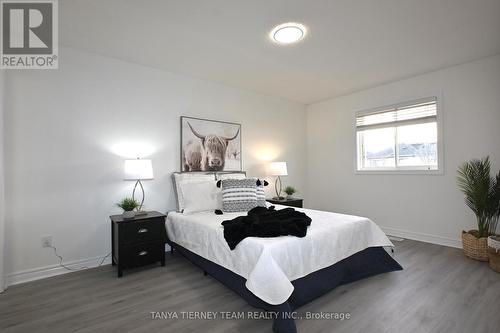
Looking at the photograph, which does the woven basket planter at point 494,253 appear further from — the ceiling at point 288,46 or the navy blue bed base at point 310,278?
the ceiling at point 288,46

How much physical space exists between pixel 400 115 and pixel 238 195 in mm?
3034

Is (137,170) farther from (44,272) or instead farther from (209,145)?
(44,272)

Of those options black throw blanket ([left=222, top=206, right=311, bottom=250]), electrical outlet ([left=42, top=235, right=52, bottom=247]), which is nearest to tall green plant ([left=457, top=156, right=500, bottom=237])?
black throw blanket ([left=222, top=206, right=311, bottom=250])

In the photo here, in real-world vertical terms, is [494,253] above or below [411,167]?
below

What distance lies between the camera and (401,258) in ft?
10.0

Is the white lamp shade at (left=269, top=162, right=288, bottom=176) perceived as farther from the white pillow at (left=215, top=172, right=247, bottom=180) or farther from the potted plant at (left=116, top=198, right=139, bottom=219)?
the potted plant at (left=116, top=198, right=139, bottom=219)

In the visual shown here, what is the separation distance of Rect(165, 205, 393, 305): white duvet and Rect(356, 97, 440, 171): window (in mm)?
2005

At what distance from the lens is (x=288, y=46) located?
2.86m

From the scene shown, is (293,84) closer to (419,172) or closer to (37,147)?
(419,172)

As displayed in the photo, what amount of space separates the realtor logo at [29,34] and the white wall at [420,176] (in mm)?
4429

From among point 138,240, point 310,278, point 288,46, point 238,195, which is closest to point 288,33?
point 288,46

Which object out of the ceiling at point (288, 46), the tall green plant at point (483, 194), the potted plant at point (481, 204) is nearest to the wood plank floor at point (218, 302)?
the potted plant at point (481, 204)

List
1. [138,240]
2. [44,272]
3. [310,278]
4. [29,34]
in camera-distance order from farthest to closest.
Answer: [138,240] → [44,272] → [29,34] → [310,278]

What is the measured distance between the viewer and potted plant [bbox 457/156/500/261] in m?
2.90
